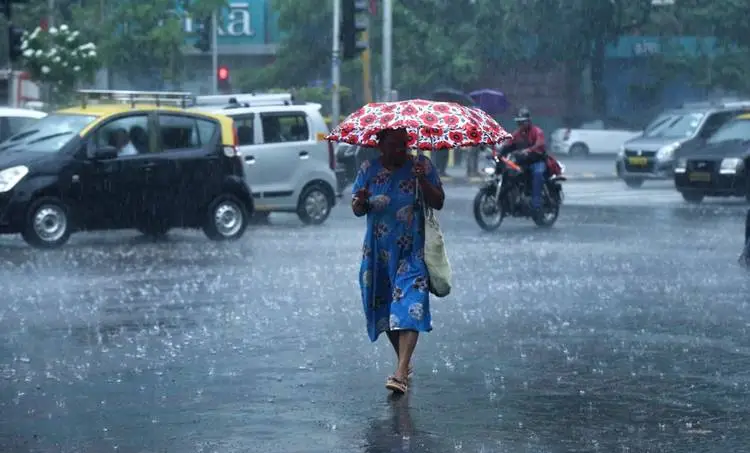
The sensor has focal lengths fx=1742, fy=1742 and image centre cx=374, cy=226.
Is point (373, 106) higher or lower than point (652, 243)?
higher

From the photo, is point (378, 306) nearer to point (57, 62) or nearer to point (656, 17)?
point (57, 62)

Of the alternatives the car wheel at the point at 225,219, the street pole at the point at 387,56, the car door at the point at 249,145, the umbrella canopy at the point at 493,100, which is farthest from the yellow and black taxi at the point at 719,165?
the umbrella canopy at the point at 493,100

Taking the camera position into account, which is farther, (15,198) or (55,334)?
(15,198)

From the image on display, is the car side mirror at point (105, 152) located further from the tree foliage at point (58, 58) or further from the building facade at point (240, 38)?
the building facade at point (240, 38)

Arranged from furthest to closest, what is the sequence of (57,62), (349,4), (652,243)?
(57,62) < (349,4) < (652,243)

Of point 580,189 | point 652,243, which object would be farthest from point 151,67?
point 652,243

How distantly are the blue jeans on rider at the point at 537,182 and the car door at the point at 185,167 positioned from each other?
4763 millimetres

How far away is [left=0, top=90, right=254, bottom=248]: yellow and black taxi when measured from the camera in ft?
61.9

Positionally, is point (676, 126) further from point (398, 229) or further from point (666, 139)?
point (398, 229)

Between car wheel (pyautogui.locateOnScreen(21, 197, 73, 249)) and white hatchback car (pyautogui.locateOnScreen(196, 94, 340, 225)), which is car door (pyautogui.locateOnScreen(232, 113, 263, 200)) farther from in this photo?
car wheel (pyautogui.locateOnScreen(21, 197, 73, 249))

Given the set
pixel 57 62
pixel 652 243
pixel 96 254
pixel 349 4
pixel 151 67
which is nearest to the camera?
pixel 96 254

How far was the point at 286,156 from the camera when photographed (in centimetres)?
2331

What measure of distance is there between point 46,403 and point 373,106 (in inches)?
91.7

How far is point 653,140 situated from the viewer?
3619 cm
